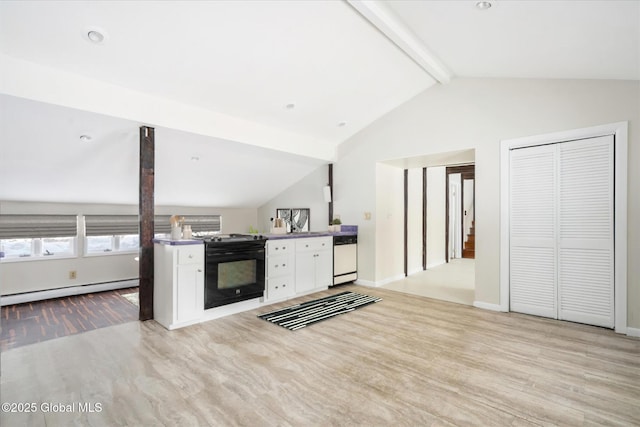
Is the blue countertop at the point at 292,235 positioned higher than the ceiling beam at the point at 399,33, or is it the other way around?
the ceiling beam at the point at 399,33

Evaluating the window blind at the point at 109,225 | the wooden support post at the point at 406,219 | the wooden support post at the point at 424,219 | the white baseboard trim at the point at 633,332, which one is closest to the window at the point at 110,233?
the window blind at the point at 109,225

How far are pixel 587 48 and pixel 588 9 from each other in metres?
0.71

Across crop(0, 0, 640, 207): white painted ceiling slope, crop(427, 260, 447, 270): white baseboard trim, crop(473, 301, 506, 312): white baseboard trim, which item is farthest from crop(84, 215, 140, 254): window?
crop(427, 260, 447, 270): white baseboard trim

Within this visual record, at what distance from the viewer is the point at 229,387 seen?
89.3 inches

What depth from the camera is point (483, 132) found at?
423 centimetres

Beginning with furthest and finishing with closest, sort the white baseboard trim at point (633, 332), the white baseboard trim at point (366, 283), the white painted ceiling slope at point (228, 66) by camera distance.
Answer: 1. the white baseboard trim at point (366, 283)
2. the white baseboard trim at point (633, 332)
3. the white painted ceiling slope at point (228, 66)

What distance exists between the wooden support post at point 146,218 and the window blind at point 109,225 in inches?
92.0

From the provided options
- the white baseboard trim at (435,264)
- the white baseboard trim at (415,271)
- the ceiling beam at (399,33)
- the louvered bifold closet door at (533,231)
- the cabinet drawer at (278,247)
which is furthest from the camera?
the white baseboard trim at (435,264)

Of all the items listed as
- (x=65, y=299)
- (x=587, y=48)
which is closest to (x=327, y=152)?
(x=587, y=48)

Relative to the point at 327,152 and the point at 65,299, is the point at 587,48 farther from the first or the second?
the point at 65,299

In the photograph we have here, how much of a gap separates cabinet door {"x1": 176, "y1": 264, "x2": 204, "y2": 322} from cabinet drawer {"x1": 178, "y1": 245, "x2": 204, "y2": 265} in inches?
2.1

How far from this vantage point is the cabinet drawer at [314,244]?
4.74m

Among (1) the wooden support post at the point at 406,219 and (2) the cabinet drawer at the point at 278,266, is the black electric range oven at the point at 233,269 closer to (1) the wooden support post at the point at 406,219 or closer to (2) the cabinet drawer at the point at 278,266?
(2) the cabinet drawer at the point at 278,266

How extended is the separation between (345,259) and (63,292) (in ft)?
14.6
